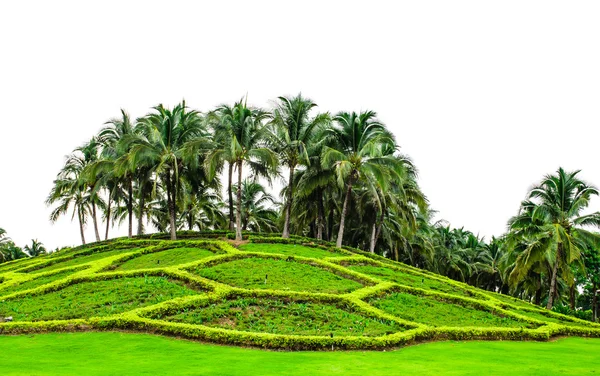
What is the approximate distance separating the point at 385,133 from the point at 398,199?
20.0 ft

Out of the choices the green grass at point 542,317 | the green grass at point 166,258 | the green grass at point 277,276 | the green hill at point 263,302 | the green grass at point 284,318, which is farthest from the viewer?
the green grass at point 166,258

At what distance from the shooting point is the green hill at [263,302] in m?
15.3

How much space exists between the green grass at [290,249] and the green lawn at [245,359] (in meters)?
11.4

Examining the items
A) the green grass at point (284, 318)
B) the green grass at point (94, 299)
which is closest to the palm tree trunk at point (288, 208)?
the green grass at point (94, 299)

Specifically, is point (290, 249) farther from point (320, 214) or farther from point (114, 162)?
point (114, 162)

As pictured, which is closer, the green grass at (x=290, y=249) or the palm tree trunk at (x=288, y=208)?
the green grass at (x=290, y=249)

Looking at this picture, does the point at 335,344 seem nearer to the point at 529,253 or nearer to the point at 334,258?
the point at 334,258

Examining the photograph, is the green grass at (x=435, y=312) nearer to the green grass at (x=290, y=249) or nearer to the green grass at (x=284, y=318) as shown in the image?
the green grass at (x=284, y=318)

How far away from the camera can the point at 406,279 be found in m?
24.2

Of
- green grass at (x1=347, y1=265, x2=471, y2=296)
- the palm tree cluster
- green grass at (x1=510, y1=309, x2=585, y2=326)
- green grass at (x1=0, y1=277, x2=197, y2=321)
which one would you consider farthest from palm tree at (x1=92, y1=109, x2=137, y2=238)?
green grass at (x1=510, y1=309, x2=585, y2=326)

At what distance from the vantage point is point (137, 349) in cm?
1314

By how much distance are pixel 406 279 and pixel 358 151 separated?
27.1 feet

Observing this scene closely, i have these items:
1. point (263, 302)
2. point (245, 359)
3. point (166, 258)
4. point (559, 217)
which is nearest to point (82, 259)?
point (166, 258)

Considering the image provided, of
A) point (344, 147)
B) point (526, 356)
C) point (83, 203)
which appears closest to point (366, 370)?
point (526, 356)
